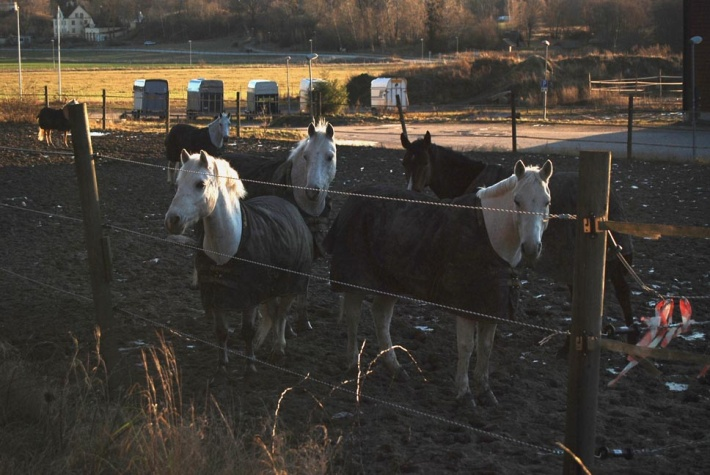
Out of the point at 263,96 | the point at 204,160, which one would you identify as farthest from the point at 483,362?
the point at 263,96

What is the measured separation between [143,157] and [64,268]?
34.9ft

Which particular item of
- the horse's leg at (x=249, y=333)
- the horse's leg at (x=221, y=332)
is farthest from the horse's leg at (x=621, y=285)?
the horse's leg at (x=221, y=332)

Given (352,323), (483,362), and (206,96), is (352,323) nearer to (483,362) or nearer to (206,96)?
(483,362)

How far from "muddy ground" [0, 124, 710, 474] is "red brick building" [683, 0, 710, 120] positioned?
19056mm

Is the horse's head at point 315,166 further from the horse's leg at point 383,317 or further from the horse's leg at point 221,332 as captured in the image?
the horse's leg at point 221,332

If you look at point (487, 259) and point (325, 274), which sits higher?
point (487, 259)

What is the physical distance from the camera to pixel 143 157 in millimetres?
19594

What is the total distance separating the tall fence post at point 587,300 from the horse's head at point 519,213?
183cm

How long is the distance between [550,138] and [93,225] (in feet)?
66.7

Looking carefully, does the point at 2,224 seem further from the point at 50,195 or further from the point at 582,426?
the point at 582,426

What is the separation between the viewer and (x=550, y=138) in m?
24.5

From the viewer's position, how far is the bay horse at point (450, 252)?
561cm

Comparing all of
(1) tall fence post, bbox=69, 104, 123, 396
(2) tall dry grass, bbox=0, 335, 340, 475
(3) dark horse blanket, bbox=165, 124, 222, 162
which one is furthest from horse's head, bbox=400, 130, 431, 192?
(3) dark horse blanket, bbox=165, 124, 222, 162

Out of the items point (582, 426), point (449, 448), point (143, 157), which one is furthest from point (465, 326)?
point (143, 157)
